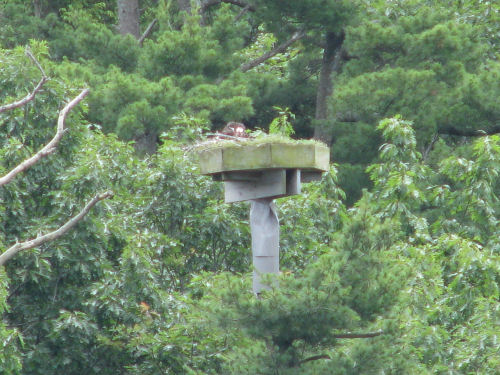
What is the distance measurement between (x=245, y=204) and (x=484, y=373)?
3159 mm

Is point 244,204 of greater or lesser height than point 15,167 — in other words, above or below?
below

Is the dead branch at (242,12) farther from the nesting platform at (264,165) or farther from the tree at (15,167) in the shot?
the nesting platform at (264,165)

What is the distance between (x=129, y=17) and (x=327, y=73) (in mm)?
4028

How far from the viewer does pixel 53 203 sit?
409 inches

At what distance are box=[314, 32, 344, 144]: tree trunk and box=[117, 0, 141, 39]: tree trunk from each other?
11.8 feet

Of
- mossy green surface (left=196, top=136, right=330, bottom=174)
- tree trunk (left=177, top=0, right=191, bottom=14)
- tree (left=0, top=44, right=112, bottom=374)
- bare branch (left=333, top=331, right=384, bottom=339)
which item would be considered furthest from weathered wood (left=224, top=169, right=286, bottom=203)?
tree trunk (left=177, top=0, right=191, bottom=14)

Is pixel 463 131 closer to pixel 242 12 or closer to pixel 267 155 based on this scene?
pixel 242 12

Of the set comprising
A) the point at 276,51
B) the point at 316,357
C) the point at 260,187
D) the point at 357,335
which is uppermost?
the point at 276,51

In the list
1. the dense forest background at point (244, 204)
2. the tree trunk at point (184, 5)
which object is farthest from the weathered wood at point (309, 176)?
the tree trunk at point (184, 5)

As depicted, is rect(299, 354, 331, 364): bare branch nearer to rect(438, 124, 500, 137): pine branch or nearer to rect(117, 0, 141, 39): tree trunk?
rect(438, 124, 500, 137): pine branch

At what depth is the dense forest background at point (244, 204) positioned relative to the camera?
7816 millimetres

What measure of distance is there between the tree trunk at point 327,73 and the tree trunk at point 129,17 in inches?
141

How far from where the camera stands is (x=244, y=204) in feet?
38.6

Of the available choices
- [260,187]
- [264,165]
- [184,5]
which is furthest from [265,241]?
[184,5]
